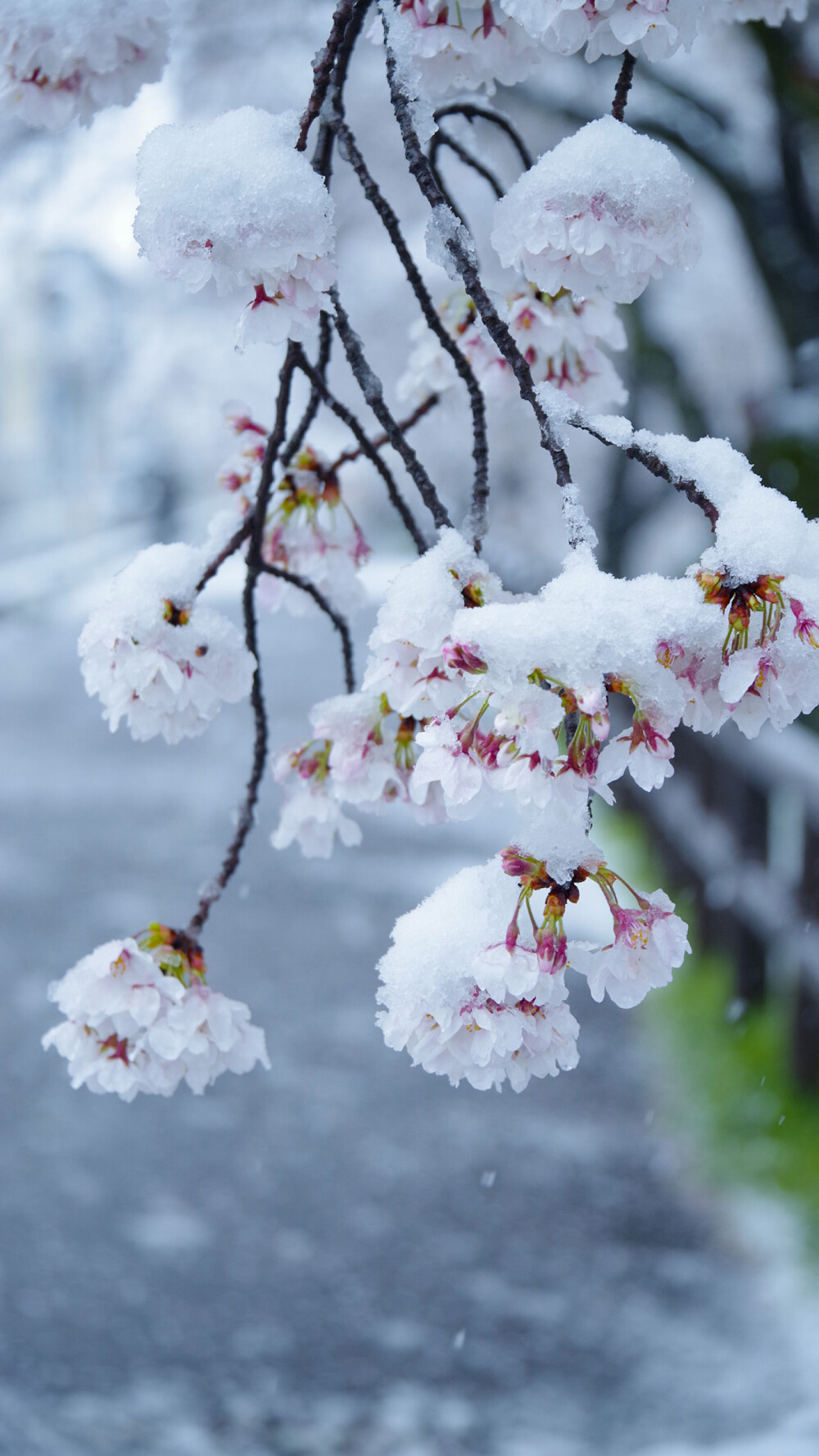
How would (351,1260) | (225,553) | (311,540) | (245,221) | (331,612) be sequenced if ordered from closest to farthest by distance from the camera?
(245,221) → (225,553) → (331,612) → (311,540) → (351,1260)

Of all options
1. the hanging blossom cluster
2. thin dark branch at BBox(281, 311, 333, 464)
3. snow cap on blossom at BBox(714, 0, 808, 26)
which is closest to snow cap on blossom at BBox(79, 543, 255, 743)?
the hanging blossom cluster

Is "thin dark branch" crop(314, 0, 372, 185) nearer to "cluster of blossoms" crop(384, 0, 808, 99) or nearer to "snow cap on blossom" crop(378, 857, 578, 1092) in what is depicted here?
"cluster of blossoms" crop(384, 0, 808, 99)

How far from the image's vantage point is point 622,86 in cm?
83

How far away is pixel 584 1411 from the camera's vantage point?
2.48 meters

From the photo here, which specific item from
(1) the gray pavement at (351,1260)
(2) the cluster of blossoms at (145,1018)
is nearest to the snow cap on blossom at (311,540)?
(2) the cluster of blossoms at (145,1018)

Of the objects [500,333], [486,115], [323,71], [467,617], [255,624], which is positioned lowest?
[467,617]

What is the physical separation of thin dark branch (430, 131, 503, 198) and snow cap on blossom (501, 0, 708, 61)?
25cm

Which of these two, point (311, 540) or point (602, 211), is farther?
point (311, 540)

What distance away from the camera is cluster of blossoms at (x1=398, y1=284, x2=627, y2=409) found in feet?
3.64

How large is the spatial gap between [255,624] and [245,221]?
357 mm

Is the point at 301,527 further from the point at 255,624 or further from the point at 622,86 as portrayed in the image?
the point at 622,86

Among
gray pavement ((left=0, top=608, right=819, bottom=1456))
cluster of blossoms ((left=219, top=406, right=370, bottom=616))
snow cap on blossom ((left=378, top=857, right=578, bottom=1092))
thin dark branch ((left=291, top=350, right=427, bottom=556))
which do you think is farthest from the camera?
gray pavement ((left=0, top=608, right=819, bottom=1456))

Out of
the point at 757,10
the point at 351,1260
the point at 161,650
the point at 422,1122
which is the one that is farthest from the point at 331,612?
the point at 422,1122

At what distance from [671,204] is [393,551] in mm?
19405
